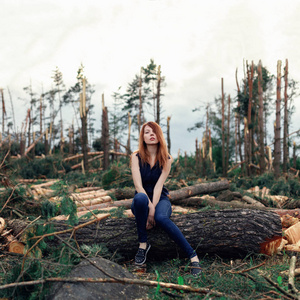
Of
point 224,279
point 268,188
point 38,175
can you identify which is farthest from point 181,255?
point 38,175

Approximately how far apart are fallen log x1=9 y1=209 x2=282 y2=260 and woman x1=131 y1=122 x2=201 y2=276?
20 centimetres

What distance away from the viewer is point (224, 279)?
2.95 metres

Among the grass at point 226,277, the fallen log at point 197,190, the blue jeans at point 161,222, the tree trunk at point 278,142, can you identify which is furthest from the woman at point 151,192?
the tree trunk at point 278,142

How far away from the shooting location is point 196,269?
10.9 feet

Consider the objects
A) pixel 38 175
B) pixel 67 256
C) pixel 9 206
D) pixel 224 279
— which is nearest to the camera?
pixel 67 256

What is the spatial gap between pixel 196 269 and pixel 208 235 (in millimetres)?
523

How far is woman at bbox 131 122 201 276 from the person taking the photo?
350 centimetres

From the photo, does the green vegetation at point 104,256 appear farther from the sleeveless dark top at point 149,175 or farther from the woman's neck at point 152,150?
the woman's neck at point 152,150

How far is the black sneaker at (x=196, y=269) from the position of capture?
127 inches

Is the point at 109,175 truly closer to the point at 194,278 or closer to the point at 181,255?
the point at 181,255

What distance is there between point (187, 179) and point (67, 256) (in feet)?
28.3

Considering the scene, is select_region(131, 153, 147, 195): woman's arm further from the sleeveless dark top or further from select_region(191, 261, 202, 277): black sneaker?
select_region(191, 261, 202, 277): black sneaker

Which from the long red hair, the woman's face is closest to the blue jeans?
the long red hair

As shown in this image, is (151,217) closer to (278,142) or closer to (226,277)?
(226,277)
